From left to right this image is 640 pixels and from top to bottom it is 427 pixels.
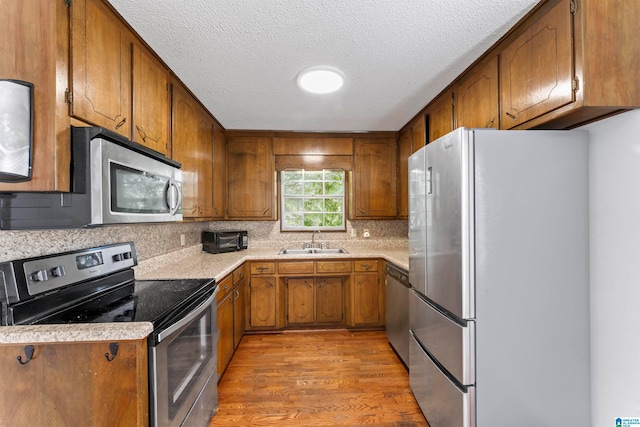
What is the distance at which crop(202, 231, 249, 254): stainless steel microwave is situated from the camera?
3077mm

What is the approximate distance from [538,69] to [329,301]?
2747mm

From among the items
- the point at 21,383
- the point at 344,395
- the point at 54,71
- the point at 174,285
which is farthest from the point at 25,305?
the point at 344,395

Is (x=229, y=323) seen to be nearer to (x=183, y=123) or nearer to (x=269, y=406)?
(x=269, y=406)

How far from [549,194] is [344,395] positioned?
6.18ft

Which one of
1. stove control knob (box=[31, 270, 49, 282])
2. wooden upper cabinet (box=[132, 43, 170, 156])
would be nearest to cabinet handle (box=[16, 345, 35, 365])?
stove control knob (box=[31, 270, 49, 282])

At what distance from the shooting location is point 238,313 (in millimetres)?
2771

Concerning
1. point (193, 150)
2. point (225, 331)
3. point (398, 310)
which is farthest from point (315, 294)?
point (193, 150)

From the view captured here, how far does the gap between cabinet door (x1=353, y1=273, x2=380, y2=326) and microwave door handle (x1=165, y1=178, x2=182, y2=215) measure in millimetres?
2107

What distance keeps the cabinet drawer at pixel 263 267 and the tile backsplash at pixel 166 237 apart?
1.93ft

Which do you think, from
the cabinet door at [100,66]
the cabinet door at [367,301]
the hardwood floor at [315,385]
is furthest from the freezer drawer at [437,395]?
the cabinet door at [100,66]

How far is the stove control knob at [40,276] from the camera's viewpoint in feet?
3.82

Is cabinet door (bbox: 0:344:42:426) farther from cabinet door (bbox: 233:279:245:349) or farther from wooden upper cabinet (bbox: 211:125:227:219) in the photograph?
wooden upper cabinet (bbox: 211:125:227:219)

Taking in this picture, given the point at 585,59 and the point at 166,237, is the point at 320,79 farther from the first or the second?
the point at 166,237

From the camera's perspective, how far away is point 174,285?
1737 mm
